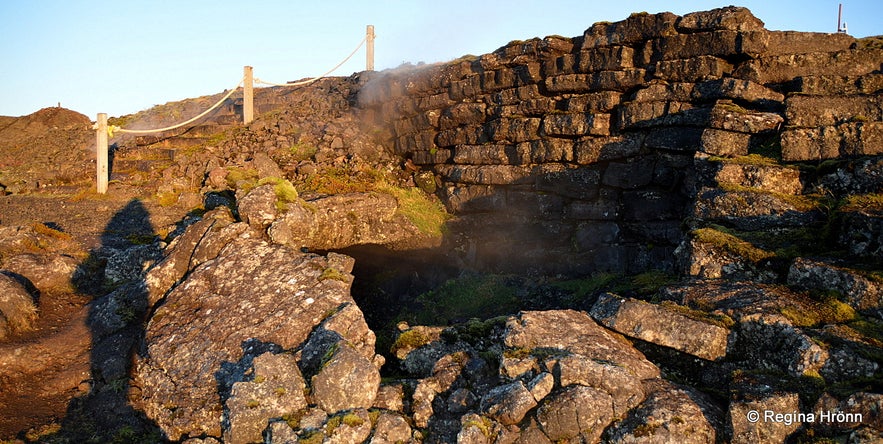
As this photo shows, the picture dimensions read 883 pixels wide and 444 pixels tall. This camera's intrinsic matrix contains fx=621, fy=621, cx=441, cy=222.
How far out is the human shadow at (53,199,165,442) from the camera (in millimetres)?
7234

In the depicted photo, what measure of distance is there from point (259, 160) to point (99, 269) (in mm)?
5324

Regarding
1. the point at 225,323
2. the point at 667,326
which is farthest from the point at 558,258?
the point at 225,323

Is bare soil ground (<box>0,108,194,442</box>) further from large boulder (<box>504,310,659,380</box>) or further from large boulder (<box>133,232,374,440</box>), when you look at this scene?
large boulder (<box>504,310,659,380</box>)

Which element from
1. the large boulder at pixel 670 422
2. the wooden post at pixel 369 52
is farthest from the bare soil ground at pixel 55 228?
the wooden post at pixel 369 52

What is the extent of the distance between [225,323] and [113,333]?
2152 millimetres

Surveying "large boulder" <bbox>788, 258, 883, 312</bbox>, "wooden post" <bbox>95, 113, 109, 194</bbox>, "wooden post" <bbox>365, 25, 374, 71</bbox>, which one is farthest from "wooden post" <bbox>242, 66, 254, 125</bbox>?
"large boulder" <bbox>788, 258, 883, 312</bbox>

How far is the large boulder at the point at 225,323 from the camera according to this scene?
7.17 m

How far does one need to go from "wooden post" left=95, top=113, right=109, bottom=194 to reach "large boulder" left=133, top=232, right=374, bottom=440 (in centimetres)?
899

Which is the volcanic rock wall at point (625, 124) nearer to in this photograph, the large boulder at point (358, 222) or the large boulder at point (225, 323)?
the large boulder at point (358, 222)

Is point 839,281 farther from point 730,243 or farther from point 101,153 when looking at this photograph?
point 101,153

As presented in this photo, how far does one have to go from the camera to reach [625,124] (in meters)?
12.0

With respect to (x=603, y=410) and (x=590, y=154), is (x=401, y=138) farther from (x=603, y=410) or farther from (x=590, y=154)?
(x=603, y=410)

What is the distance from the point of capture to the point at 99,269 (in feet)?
37.4

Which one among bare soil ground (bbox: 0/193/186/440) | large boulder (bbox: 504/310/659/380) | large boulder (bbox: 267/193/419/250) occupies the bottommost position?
bare soil ground (bbox: 0/193/186/440)
